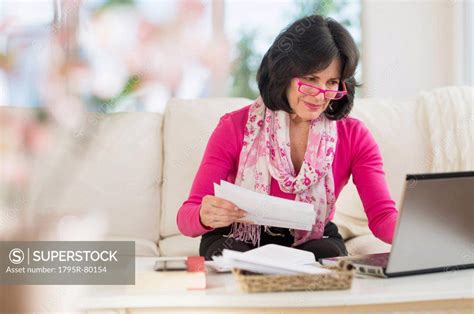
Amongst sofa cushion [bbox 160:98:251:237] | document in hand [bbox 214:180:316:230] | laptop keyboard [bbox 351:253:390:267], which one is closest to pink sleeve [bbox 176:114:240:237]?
document in hand [bbox 214:180:316:230]

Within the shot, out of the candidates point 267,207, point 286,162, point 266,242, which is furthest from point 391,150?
point 267,207

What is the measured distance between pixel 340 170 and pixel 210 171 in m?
0.36

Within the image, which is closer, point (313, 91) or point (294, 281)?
point (294, 281)

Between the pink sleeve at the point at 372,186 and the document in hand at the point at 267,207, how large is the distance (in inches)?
14.0

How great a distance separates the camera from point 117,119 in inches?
95.3

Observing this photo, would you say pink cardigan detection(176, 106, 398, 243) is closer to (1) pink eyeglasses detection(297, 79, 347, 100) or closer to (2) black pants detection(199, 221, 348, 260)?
(2) black pants detection(199, 221, 348, 260)

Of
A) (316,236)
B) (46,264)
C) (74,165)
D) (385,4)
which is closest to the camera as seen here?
(74,165)

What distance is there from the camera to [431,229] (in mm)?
1166

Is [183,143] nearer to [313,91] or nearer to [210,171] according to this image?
[210,171]

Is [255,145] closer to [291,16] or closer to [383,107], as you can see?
[383,107]

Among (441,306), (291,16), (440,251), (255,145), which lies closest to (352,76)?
(255,145)

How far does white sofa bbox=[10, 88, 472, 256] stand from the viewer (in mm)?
2314

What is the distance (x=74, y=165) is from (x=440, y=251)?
84cm

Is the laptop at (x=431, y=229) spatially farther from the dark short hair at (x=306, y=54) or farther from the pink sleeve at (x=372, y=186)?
the dark short hair at (x=306, y=54)
